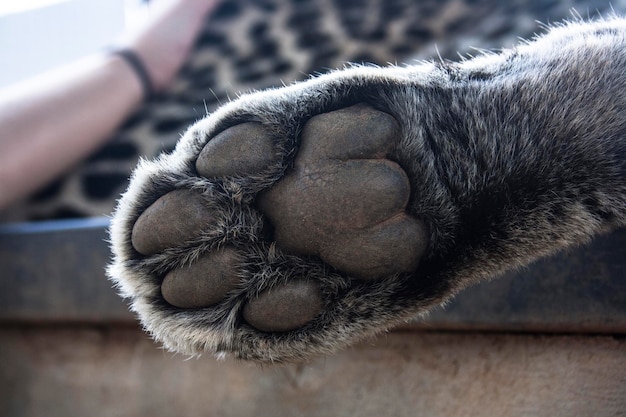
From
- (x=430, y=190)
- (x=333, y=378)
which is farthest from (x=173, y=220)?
(x=333, y=378)

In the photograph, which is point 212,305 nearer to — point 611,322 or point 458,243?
point 458,243

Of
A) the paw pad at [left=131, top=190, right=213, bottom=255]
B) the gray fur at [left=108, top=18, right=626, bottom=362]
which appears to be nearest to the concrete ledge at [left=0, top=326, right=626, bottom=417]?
the gray fur at [left=108, top=18, right=626, bottom=362]

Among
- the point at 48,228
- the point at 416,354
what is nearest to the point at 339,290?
the point at 416,354

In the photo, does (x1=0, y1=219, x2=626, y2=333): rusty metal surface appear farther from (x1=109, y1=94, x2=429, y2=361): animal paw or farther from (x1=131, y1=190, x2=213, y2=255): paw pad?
(x1=131, y1=190, x2=213, y2=255): paw pad

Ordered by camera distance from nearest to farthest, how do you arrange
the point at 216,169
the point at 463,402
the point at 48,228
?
the point at 216,169 → the point at 463,402 → the point at 48,228

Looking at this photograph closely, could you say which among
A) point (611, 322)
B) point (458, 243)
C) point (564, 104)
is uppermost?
point (564, 104)
